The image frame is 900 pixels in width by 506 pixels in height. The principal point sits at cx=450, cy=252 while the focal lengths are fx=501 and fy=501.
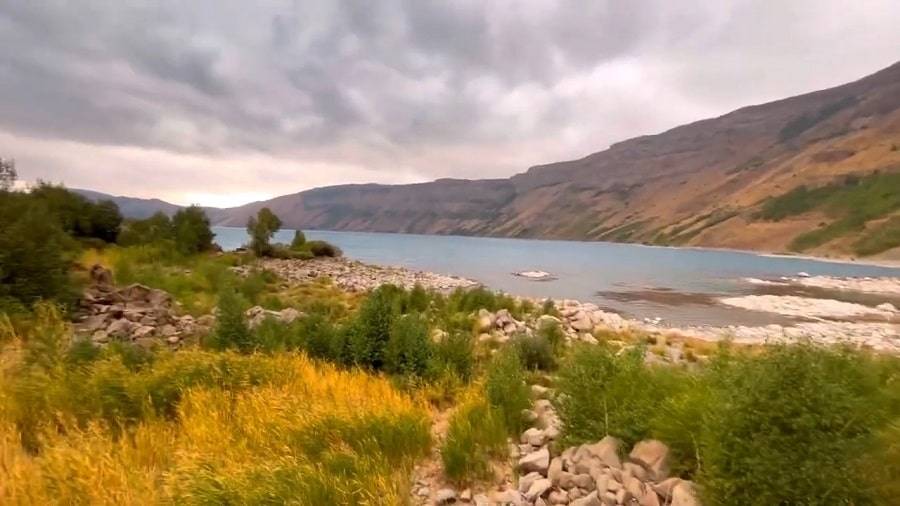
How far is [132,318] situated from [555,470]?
480 inches

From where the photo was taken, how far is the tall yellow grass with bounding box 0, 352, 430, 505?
15.2 feet

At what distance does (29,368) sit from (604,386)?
29.0 feet

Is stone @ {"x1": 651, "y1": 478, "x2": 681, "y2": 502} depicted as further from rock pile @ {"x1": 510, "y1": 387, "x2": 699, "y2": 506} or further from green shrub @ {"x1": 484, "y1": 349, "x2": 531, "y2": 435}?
green shrub @ {"x1": 484, "y1": 349, "x2": 531, "y2": 435}

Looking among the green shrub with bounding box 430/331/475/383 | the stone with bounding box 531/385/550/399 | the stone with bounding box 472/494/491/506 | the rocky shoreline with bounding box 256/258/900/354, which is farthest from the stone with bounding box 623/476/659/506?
the rocky shoreline with bounding box 256/258/900/354

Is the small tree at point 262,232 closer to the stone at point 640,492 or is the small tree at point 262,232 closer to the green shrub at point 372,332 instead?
the green shrub at point 372,332

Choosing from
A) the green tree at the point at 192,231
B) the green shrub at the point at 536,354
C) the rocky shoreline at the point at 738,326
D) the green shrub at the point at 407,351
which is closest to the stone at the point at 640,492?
the green shrub at the point at 407,351

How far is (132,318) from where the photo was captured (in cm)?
1310

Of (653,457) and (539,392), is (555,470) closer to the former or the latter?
(653,457)

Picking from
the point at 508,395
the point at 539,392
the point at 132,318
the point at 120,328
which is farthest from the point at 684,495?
the point at 132,318

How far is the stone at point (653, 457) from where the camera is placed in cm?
502

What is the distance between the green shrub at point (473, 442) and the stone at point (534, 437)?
31 cm

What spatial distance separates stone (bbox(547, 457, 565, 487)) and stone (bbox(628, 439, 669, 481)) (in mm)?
750

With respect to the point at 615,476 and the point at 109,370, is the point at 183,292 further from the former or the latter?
the point at 615,476

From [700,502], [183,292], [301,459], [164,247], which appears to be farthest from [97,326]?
[164,247]
